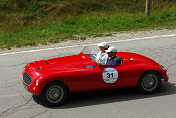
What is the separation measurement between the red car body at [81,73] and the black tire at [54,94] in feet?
0.36

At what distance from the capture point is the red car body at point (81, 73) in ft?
24.6

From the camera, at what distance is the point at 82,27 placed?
17.7 meters

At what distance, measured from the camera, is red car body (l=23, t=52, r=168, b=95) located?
24.6ft

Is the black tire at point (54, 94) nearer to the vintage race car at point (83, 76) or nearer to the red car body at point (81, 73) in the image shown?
the vintage race car at point (83, 76)

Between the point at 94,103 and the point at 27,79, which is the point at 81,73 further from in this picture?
the point at 27,79

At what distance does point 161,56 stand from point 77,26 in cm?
719

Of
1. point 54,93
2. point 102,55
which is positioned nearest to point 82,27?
point 102,55

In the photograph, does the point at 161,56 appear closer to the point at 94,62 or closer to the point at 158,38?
the point at 158,38

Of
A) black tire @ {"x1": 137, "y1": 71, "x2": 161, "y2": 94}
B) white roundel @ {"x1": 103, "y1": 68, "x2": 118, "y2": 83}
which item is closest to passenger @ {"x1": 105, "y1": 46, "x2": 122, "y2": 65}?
white roundel @ {"x1": 103, "y1": 68, "x2": 118, "y2": 83}

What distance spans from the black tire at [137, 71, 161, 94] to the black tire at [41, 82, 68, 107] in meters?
1.95

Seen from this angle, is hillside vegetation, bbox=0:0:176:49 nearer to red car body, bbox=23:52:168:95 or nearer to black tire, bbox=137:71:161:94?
red car body, bbox=23:52:168:95

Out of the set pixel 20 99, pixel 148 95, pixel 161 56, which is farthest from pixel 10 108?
pixel 161 56

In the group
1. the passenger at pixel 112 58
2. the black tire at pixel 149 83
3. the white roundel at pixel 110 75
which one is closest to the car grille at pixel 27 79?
the white roundel at pixel 110 75

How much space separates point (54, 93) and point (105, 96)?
147cm
